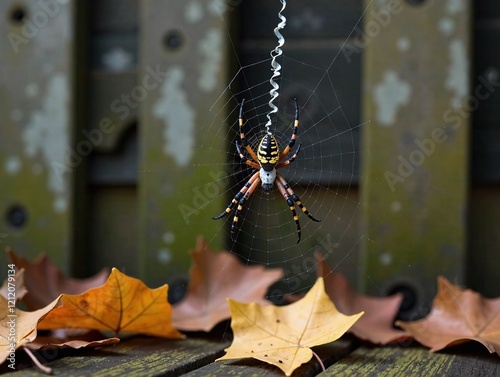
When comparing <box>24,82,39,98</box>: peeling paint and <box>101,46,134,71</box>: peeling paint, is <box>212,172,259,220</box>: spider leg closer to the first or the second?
<box>101,46,134,71</box>: peeling paint

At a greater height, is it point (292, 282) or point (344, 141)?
point (344, 141)

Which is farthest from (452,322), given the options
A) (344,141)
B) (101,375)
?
(101,375)

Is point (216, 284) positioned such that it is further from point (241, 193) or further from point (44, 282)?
point (44, 282)

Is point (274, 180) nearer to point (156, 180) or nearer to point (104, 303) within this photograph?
point (156, 180)

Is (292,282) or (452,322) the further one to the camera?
(292,282)

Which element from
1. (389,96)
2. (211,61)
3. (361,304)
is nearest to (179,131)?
(211,61)

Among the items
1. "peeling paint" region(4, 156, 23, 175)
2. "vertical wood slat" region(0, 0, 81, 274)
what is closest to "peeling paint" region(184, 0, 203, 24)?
"vertical wood slat" region(0, 0, 81, 274)
